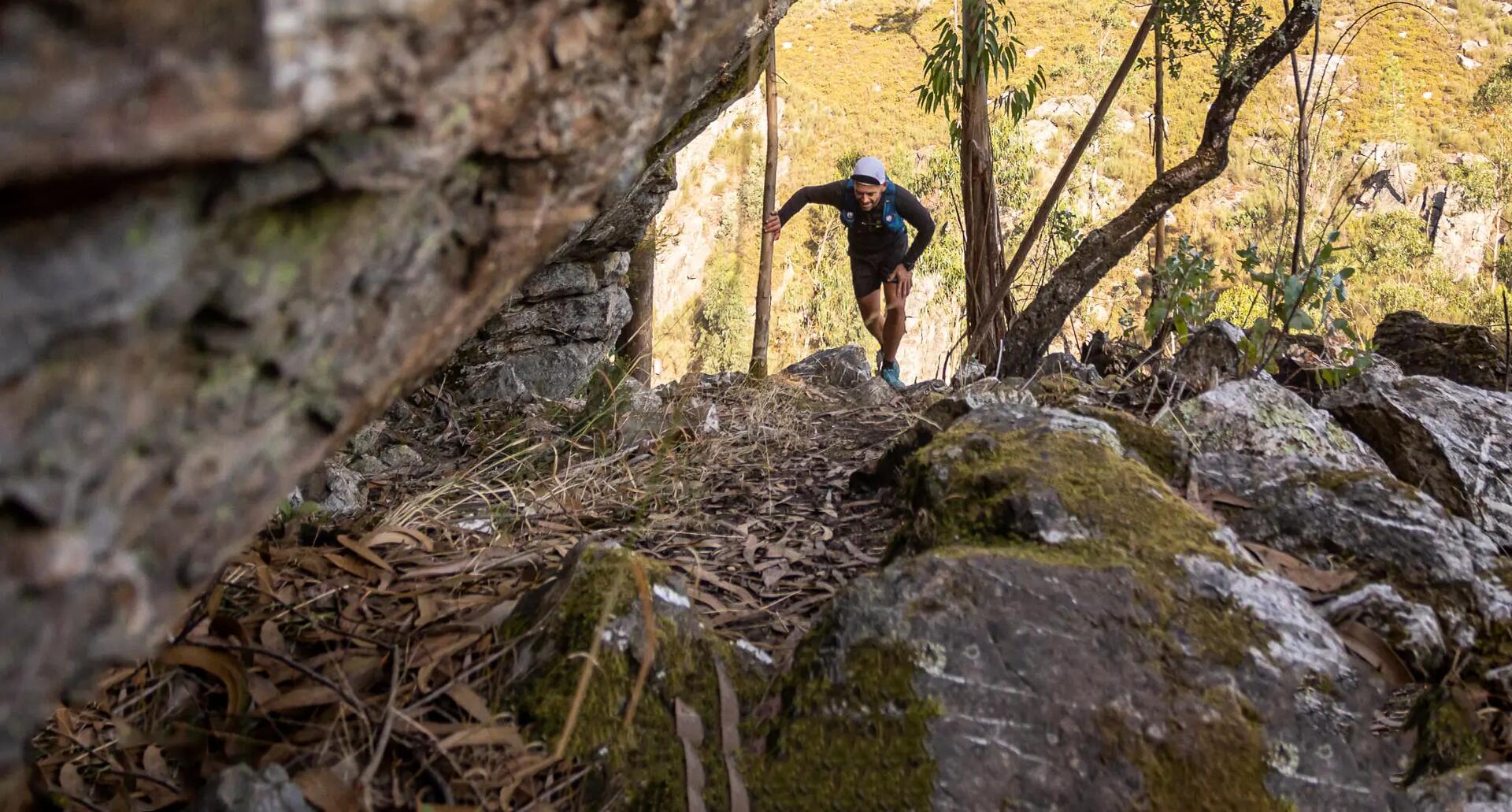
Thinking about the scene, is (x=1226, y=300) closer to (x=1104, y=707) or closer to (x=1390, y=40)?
(x=1104, y=707)

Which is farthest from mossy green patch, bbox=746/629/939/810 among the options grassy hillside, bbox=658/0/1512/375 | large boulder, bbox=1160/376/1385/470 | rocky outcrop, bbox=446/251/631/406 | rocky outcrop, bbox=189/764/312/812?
grassy hillside, bbox=658/0/1512/375

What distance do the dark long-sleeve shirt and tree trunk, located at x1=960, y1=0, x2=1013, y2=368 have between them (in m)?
0.77

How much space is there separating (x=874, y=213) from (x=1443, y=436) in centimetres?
508

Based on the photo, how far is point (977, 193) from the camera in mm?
6578

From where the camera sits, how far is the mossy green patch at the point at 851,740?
1.41 m

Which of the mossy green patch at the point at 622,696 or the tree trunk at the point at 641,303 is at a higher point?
the tree trunk at the point at 641,303

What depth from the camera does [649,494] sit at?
270 cm

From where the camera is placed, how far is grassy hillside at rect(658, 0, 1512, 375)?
23.8 meters

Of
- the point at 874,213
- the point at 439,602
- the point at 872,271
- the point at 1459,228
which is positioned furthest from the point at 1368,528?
the point at 1459,228

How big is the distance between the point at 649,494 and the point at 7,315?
210cm

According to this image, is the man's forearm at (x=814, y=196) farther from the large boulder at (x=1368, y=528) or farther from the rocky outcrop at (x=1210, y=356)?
the large boulder at (x=1368, y=528)

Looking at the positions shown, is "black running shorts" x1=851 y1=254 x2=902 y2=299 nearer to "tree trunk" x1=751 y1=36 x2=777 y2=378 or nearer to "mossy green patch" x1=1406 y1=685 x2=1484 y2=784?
"tree trunk" x1=751 y1=36 x2=777 y2=378

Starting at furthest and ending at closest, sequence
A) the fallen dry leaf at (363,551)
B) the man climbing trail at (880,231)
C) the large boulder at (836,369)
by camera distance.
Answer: the man climbing trail at (880,231)
the large boulder at (836,369)
the fallen dry leaf at (363,551)

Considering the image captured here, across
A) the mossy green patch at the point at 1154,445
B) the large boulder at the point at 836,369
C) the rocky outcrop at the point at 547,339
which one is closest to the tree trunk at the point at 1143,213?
the large boulder at the point at 836,369
